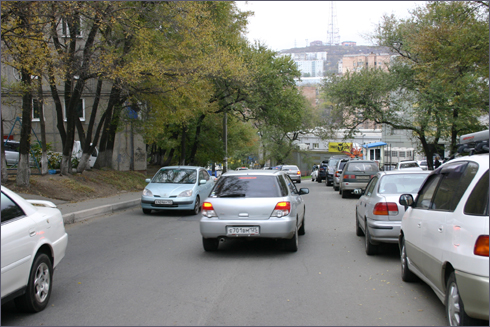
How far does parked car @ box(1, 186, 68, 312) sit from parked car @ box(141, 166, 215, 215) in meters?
8.24

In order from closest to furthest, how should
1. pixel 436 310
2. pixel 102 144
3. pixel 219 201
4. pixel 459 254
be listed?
pixel 459 254 → pixel 436 310 → pixel 219 201 → pixel 102 144

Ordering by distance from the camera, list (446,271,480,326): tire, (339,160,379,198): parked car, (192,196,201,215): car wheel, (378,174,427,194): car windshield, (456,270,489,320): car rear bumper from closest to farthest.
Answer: (456,270,489,320): car rear bumper
(446,271,480,326): tire
(378,174,427,194): car windshield
(192,196,201,215): car wheel
(339,160,379,198): parked car

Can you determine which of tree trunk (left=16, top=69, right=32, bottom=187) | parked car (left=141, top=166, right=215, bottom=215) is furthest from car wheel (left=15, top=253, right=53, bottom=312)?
tree trunk (left=16, top=69, right=32, bottom=187)

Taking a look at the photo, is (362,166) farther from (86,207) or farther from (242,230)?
(242,230)

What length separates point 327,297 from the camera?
5.40 m

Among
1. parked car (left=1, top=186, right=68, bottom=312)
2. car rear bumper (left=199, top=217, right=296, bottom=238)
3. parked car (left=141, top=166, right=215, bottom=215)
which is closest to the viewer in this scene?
parked car (left=1, top=186, right=68, bottom=312)

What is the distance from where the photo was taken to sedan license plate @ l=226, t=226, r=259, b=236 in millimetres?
7582

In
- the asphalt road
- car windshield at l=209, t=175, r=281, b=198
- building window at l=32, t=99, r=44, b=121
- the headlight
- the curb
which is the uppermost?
building window at l=32, t=99, r=44, b=121

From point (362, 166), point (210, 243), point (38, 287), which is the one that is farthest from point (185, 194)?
point (362, 166)

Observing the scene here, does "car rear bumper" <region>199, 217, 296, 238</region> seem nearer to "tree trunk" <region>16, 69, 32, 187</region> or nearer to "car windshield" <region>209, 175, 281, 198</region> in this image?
"car windshield" <region>209, 175, 281, 198</region>

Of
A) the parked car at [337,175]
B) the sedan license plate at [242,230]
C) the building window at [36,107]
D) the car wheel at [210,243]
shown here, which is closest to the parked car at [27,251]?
the sedan license plate at [242,230]

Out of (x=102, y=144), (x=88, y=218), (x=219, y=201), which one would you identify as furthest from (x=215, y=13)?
(x=219, y=201)

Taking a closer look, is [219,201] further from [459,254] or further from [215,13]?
[215,13]

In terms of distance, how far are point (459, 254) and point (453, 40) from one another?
501 inches
